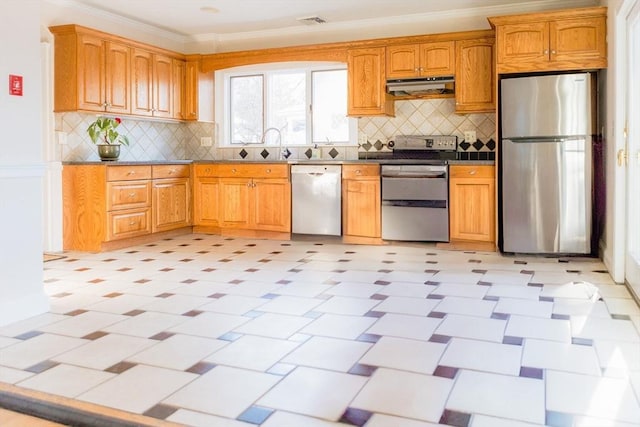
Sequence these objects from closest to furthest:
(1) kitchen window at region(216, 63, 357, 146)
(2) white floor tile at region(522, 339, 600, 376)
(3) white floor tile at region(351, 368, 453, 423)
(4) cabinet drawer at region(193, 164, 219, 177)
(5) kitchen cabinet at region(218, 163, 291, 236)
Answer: (3) white floor tile at region(351, 368, 453, 423), (2) white floor tile at region(522, 339, 600, 376), (5) kitchen cabinet at region(218, 163, 291, 236), (4) cabinet drawer at region(193, 164, 219, 177), (1) kitchen window at region(216, 63, 357, 146)

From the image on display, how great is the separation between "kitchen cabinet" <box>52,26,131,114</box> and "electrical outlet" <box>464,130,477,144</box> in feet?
11.9

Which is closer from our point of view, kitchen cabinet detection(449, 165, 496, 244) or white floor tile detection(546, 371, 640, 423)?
white floor tile detection(546, 371, 640, 423)

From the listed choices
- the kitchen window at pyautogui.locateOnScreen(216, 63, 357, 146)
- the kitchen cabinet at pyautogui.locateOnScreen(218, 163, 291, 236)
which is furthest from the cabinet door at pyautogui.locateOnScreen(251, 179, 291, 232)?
the kitchen window at pyautogui.locateOnScreen(216, 63, 357, 146)

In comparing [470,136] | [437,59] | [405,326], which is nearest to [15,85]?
[405,326]

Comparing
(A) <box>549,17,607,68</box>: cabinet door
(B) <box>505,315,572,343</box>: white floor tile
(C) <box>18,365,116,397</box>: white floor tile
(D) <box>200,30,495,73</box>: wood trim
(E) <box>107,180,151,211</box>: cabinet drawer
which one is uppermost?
(D) <box>200,30,495,73</box>: wood trim

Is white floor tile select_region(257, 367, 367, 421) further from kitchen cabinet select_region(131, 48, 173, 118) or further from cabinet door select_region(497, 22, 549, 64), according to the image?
kitchen cabinet select_region(131, 48, 173, 118)

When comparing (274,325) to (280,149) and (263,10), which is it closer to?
(263,10)

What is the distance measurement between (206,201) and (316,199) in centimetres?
141

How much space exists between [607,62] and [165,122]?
484cm

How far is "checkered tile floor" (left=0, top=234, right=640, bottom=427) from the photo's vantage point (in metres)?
2.05

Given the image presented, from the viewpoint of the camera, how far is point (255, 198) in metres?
6.41

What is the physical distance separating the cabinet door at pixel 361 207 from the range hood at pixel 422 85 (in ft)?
3.27

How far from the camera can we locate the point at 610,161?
4.52 m

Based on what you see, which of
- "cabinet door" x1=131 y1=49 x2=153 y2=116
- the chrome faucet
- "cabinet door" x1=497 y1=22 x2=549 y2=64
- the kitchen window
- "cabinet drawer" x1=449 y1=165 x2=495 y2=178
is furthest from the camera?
the chrome faucet
